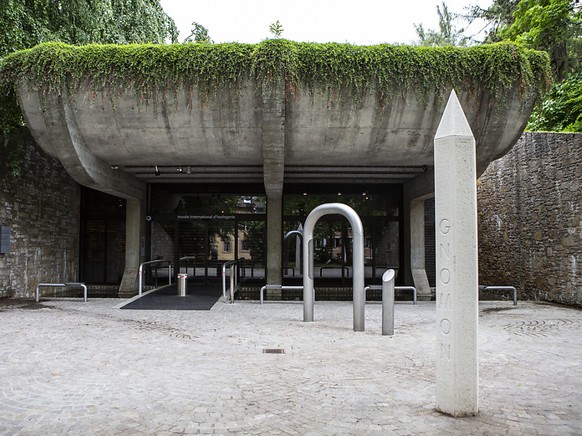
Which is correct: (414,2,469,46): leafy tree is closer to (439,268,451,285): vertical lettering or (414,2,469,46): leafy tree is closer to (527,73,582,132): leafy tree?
(527,73,582,132): leafy tree

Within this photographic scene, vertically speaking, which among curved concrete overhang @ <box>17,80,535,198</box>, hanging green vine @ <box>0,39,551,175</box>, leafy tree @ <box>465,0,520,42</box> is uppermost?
leafy tree @ <box>465,0,520,42</box>

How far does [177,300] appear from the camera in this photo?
37.7ft

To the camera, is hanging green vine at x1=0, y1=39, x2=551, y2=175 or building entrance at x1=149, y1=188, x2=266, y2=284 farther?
building entrance at x1=149, y1=188, x2=266, y2=284

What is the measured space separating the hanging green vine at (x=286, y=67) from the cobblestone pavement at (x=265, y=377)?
16.4 feet

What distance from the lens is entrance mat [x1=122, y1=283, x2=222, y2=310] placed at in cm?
1046

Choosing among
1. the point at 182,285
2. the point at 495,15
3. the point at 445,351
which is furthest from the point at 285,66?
the point at 495,15

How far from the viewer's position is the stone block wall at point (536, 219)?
446 inches

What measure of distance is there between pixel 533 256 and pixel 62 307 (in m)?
13.0

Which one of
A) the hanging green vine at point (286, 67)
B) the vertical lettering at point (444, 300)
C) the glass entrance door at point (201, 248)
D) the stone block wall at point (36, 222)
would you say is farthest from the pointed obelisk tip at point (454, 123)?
the glass entrance door at point (201, 248)

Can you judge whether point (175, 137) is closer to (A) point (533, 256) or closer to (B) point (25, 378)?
(B) point (25, 378)

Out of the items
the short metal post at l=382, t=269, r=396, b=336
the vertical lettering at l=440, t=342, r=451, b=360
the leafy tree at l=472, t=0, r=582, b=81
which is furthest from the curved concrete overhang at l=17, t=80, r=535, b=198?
the vertical lettering at l=440, t=342, r=451, b=360

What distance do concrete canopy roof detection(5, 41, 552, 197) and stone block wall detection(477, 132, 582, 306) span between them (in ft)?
7.60

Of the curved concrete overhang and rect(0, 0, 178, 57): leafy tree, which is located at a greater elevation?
rect(0, 0, 178, 57): leafy tree

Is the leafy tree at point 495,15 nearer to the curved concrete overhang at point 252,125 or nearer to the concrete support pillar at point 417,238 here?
the concrete support pillar at point 417,238
